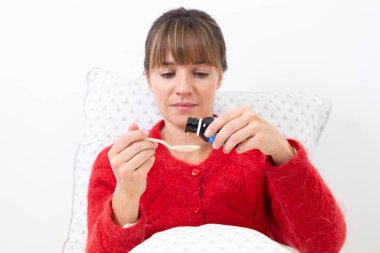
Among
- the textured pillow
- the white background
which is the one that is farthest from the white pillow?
the white background

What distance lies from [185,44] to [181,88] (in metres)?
0.10

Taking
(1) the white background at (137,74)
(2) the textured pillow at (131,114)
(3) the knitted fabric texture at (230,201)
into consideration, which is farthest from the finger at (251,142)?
(1) the white background at (137,74)

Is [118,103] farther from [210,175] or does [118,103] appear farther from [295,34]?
[295,34]

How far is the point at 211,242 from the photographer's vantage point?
0.75 metres

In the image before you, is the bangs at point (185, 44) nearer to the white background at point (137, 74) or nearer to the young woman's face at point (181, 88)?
the young woman's face at point (181, 88)

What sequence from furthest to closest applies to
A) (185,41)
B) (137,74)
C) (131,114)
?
(137,74) → (131,114) → (185,41)

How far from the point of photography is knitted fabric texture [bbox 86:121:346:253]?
0.92m

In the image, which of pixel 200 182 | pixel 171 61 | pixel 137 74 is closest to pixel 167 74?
pixel 171 61

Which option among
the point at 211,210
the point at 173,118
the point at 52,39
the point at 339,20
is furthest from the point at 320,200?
the point at 52,39

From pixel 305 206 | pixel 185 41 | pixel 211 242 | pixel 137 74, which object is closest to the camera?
pixel 211 242

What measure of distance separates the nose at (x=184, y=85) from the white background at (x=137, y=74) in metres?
0.42

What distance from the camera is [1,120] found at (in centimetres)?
138

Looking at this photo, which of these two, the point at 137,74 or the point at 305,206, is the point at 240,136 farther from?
the point at 137,74

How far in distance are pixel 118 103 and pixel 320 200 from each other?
1.92 feet
